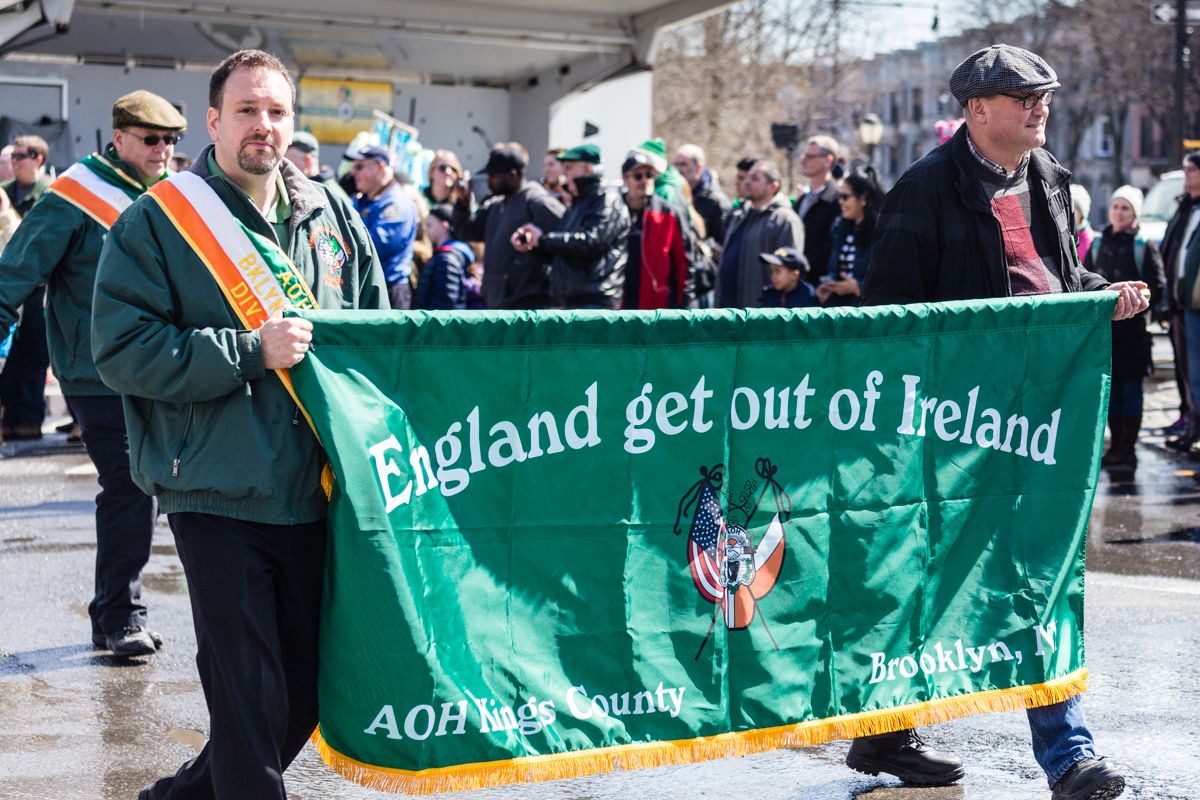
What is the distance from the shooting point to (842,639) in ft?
14.1

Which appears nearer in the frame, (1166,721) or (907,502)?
(907,502)

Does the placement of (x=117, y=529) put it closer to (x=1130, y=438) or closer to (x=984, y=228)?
(x=984, y=228)

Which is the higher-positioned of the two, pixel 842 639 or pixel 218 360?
pixel 218 360

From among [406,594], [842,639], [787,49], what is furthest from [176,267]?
[787,49]

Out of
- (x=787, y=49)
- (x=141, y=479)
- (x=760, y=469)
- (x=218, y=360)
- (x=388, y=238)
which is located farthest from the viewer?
(x=787, y=49)

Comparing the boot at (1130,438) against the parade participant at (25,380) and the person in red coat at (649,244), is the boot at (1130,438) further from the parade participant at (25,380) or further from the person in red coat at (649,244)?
the parade participant at (25,380)

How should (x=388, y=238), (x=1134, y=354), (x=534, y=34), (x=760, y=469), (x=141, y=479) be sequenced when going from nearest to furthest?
1. (x=141, y=479)
2. (x=760, y=469)
3. (x=388, y=238)
4. (x=1134, y=354)
5. (x=534, y=34)

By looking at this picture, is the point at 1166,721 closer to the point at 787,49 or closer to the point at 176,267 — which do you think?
the point at 176,267

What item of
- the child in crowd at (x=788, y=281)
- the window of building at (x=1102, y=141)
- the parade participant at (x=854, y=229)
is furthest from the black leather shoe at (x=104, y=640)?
the window of building at (x=1102, y=141)

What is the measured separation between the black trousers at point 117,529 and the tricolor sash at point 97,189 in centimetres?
72

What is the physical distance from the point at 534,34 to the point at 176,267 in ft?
53.3

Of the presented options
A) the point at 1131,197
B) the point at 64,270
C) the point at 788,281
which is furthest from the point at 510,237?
the point at 64,270

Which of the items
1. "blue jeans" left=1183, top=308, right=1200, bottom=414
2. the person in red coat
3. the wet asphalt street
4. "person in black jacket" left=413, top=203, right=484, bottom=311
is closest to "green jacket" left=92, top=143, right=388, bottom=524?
the wet asphalt street

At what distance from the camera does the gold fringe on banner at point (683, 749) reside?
3711mm
